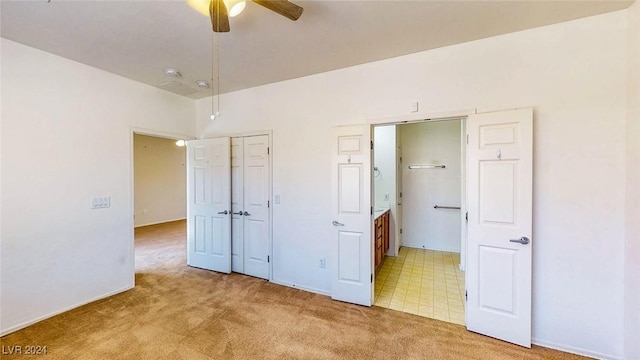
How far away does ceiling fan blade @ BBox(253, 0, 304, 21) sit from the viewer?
59.4 inches

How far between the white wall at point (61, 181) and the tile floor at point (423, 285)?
11.2 ft

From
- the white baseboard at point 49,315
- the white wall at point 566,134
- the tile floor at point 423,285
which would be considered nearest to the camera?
the white wall at point 566,134

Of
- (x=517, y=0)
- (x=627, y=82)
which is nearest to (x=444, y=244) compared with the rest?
(x=627, y=82)

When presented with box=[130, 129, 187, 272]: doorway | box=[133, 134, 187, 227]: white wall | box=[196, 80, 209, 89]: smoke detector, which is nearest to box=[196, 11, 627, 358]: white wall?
box=[196, 80, 209, 89]: smoke detector

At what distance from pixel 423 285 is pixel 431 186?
7.19 feet

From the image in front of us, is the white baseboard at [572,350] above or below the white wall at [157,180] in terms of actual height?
below

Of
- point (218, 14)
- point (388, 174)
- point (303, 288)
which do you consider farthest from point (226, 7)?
point (388, 174)

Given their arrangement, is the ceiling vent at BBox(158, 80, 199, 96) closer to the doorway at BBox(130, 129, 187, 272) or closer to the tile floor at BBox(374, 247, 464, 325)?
the doorway at BBox(130, 129, 187, 272)

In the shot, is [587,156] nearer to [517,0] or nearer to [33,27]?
[517,0]

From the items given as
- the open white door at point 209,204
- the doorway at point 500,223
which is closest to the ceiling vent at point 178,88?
the open white door at point 209,204

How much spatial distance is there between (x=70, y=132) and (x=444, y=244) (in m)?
5.89

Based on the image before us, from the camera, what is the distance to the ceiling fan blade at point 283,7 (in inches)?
59.4

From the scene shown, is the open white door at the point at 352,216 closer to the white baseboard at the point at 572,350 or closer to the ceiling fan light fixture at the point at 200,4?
the white baseboard at the point at 572,350

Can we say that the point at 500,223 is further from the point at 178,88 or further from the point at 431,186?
the point at 178,88
